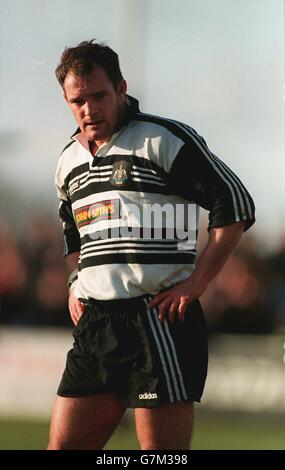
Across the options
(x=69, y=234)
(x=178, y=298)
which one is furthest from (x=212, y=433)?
(x=178, y=298)

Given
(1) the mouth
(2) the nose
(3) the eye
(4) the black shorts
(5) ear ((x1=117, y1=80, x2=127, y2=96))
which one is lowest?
(4) the black shorts

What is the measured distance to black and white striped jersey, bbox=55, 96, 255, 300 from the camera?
330 centimetres

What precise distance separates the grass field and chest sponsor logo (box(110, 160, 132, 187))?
2.88 metres

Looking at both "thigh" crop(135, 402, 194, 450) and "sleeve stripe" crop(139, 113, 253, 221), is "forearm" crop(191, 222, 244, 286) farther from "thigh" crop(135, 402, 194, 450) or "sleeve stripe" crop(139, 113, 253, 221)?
"thigh" crop(135, 402, 194, 450)

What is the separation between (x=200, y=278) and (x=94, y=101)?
2.32 feet

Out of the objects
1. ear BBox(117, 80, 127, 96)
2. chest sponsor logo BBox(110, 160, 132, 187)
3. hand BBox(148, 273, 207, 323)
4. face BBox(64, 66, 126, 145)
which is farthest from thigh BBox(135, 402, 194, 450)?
ear BBox(117, 80, 127, 96)

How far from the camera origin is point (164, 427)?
3.19 metres

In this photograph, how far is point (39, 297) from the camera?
7.68 m

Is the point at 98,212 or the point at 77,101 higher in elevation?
the point at 77,101

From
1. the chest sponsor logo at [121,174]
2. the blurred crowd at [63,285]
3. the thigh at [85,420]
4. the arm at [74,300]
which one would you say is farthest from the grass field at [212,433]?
the chest sponsor logo at [121,174]

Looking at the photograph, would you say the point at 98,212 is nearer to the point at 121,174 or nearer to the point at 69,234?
the point at 121,174

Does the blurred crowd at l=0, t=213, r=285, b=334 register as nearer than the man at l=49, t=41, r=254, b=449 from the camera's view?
No

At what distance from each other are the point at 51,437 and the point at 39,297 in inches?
170

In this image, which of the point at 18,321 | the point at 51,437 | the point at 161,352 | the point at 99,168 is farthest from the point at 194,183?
the point at 18,321
